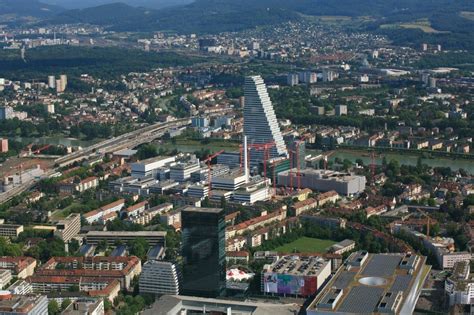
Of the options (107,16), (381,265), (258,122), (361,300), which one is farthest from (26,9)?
(361,300)

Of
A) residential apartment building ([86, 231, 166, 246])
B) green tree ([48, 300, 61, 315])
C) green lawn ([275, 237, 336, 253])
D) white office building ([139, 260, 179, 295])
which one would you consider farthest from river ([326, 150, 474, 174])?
green tree ([48, 300, 61, 315])

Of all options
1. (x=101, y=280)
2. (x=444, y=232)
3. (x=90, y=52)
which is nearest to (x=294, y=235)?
(x=444, y=232)

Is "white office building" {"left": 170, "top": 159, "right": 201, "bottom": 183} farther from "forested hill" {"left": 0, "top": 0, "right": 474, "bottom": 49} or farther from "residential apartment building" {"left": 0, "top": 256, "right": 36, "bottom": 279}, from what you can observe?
"forested hill" {"left": 0, "top": 0, "right": 474, "bottom": 49}

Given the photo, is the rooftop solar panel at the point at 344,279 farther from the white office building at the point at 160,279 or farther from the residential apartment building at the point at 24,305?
the residential apartment building at the point at 24,305

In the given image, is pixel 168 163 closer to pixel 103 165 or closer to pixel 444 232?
pixel 103 165

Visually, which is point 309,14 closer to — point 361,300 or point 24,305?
point 361,300

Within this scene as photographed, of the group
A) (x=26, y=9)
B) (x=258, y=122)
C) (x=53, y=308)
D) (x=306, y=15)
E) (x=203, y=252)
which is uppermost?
(x=26, y=9)

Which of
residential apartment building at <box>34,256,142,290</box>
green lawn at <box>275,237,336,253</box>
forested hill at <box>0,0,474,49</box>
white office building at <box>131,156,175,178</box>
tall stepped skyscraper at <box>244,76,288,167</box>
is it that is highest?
forested hill at <box>0,0,474,49</box>
